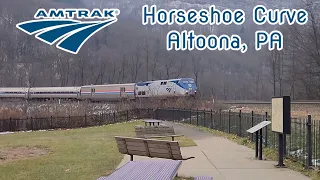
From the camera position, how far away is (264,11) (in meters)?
24.0

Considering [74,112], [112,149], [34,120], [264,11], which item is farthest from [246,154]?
[74,112]

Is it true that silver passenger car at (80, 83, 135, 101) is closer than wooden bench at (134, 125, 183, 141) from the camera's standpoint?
No

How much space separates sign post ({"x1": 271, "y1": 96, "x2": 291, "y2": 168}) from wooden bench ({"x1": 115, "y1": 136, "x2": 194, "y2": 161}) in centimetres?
238

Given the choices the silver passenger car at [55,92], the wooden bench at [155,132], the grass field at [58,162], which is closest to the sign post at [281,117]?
the grass field at [58,162]

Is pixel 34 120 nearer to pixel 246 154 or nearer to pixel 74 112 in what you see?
pixel 74 112

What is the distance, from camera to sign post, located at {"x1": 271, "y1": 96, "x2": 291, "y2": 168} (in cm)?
946

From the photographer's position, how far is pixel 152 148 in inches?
354

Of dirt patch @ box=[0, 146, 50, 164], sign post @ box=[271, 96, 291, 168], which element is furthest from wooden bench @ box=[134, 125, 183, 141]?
sign post @ box=[271, 96, 291, 168]

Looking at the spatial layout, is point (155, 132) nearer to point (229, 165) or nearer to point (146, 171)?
point (229, 165)

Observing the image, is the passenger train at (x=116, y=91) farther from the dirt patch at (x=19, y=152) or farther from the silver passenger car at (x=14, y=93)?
the dirt patch at (x=19, y=152)

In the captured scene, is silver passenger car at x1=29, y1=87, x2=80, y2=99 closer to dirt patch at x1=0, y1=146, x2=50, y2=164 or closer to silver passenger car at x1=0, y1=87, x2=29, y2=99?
silver passenger car at x1=0, y1=87, x2=29, y2=99

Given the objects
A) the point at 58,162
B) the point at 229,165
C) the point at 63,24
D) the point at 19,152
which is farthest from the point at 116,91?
the point at 229,165

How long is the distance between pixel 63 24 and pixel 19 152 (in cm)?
2182

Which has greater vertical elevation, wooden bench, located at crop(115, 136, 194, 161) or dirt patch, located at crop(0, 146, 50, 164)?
wooden bench, located at crop(115, 136, 194, 161)
